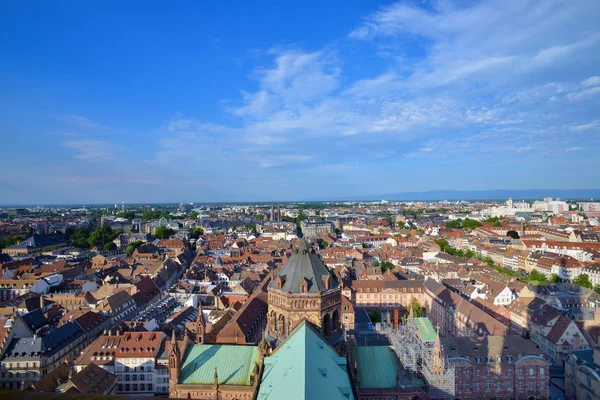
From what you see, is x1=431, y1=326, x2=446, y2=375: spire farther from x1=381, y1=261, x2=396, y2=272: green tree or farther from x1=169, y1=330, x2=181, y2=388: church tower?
x1=381, y1=261, x2=396, y2=272: green tree

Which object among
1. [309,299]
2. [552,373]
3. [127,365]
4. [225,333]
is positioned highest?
[309,299]

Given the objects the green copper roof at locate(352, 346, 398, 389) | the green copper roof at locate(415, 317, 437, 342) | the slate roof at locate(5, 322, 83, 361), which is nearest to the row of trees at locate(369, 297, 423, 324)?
the green copper roof at locate(415, 317, 437, 342)

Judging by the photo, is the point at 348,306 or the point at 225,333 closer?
the point at 225,333

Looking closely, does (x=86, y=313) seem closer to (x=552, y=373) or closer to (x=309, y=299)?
(x=309, y=299)

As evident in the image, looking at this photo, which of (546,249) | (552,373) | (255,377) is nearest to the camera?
(255,377)

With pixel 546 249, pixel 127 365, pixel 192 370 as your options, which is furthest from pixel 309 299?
pixel 546 249

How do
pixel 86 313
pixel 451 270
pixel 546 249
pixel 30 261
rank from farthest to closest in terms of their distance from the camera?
pixel 546 249 < pixel 30 261 < pixel 451 270 < pixel 86 313

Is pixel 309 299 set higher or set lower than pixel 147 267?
higher
